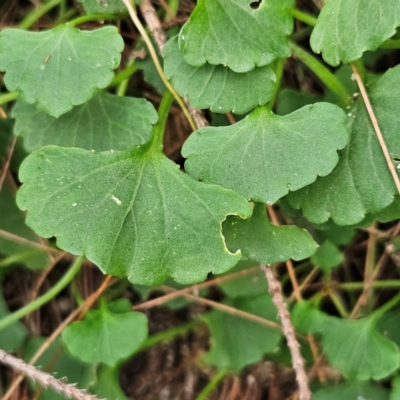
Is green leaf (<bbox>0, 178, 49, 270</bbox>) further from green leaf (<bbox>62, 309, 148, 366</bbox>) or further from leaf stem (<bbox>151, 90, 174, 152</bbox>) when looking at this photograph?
leaf stem (<bbox>151, 90, 174, 152</bbox>)

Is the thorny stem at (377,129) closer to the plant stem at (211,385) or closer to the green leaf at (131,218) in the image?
the green leaf at (131,218)

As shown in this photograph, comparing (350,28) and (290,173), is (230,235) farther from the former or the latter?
(350,28)

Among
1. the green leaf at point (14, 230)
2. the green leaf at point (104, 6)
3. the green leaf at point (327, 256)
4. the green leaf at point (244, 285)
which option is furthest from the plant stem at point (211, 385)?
the green leaf at point (104, 6)

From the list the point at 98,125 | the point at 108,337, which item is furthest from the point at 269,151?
the point at 108,337

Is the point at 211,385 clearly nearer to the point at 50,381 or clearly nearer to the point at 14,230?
the point at 50,381

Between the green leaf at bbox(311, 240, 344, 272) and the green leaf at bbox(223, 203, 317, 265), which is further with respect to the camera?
the green leaf at bbox(311, 240, 344, 272)

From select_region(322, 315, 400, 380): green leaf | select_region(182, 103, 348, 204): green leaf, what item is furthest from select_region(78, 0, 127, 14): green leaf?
select_region(322, 315, 400, 380): green leaf
